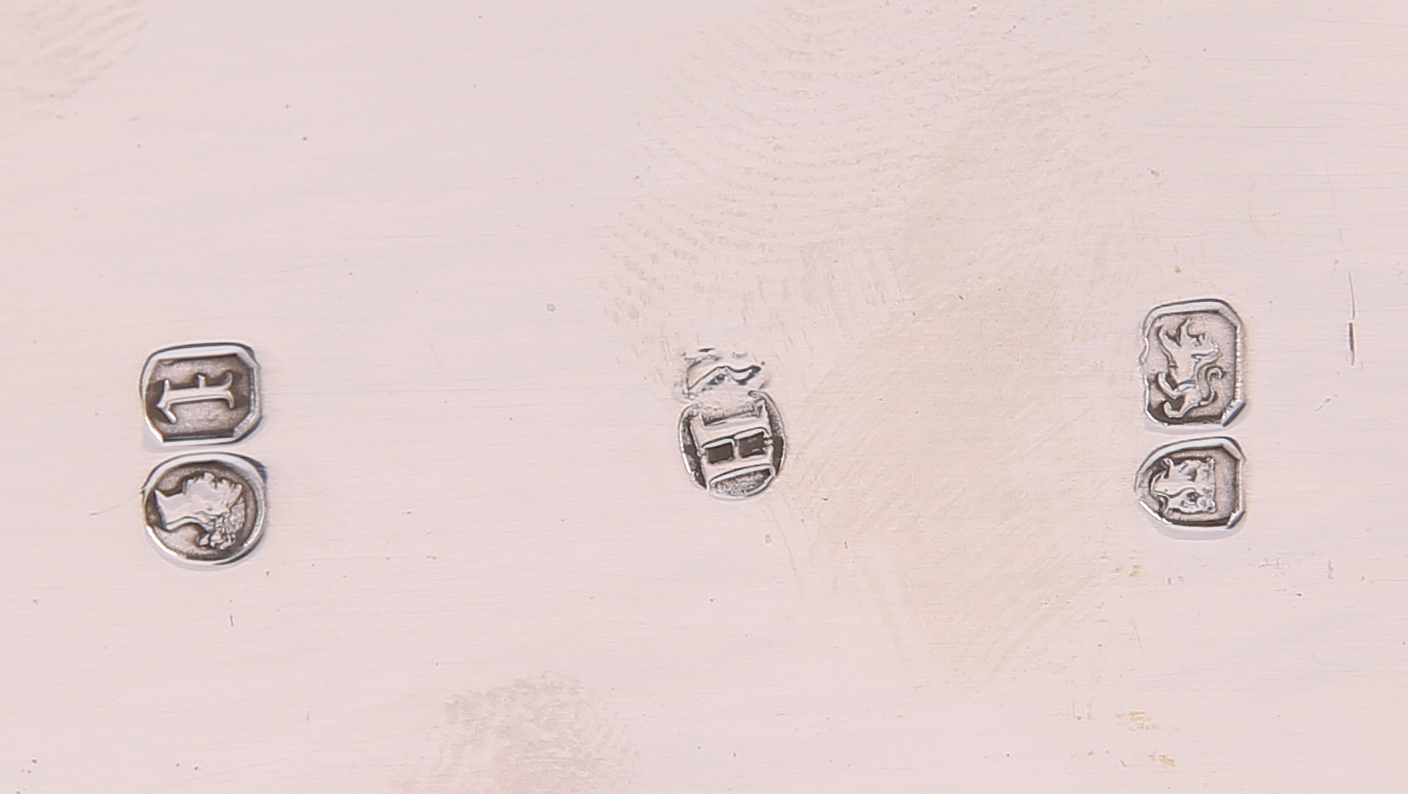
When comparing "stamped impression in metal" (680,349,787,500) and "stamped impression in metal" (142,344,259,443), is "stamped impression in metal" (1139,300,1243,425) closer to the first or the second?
"stamped impression in metal" (680,349,787,500)

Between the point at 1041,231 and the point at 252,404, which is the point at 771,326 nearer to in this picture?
the point at 1041,231

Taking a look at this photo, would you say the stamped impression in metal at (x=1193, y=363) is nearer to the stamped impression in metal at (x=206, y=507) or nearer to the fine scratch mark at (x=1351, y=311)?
the fine scratch mark at (x=1351, y=311)

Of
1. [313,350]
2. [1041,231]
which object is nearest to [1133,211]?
[1041,231]

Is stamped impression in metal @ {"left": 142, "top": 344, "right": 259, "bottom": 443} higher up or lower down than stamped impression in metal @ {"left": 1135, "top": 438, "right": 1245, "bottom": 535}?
higher up

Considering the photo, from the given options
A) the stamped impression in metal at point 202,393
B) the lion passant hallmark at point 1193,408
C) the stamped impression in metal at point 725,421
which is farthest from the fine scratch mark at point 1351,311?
the stamped impression in metal at point 202,393

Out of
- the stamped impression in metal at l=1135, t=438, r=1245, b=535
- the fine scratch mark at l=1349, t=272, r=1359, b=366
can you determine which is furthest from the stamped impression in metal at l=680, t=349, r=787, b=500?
the fine scratch mark at l=1349, t=272, r=1359, b=366

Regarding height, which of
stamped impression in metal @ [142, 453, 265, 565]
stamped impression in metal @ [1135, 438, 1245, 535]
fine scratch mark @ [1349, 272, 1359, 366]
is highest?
fine scratch mark @ [1349, 272, 1359, 366]
